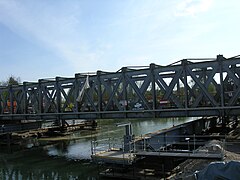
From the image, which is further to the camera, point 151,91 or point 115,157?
point 151,91

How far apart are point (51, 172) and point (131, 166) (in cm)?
782

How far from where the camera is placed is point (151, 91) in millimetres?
24547

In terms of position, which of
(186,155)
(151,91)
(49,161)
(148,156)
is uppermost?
(151,91)

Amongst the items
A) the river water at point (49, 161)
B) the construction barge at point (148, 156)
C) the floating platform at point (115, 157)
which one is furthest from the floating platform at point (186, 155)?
the river water at point (49, 161)

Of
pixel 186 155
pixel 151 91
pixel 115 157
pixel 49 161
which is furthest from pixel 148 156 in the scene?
pixel 49 161

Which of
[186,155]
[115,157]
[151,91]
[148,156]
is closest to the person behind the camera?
[186,155]

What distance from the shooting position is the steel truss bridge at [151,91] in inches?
846

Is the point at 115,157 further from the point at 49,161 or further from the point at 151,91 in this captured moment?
the point at 49,161

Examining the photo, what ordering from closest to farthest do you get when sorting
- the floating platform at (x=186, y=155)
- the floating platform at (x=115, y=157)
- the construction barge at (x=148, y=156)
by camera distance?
the floating platform at (x=186, y=155), the construction barge at (x=148, y=156), the floating platform at (x=115, y=157)

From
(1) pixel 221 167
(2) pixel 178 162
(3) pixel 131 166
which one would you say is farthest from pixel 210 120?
(1) pixel 221 167

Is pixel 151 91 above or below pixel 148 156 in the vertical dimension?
above

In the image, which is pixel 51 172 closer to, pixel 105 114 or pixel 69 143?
pixel 105 114

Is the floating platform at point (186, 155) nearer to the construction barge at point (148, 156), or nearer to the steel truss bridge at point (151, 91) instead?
the construction barge at point (148, 156)

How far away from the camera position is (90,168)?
22.6 m
